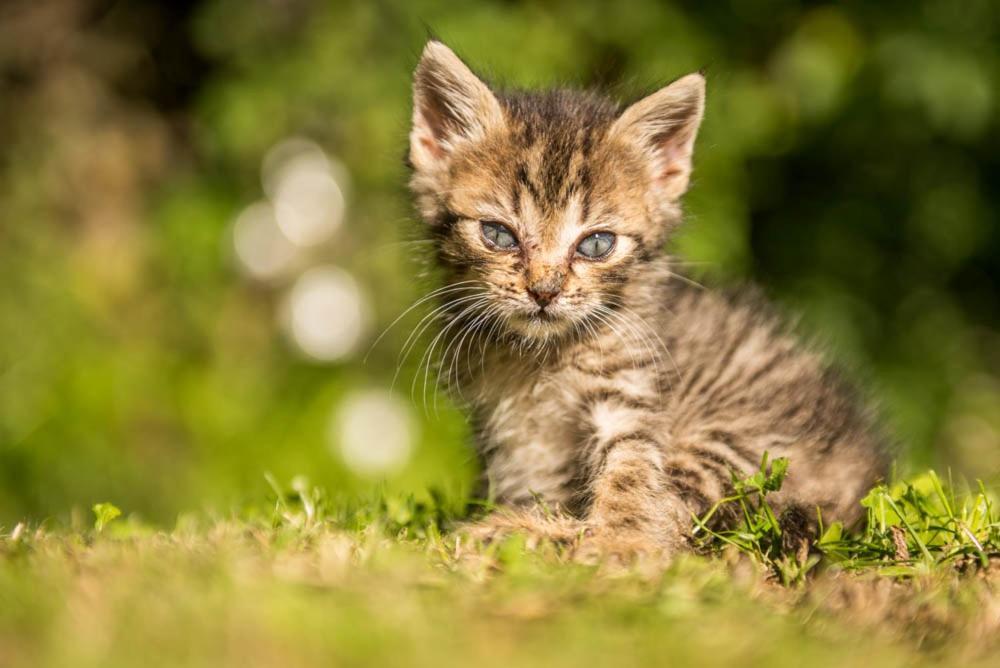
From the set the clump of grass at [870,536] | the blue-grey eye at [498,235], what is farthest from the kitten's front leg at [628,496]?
the blue-grey eye at [498,235]

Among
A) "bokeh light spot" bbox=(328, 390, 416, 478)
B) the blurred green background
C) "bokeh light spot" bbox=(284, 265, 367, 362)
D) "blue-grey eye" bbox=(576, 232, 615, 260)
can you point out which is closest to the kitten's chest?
"blue-grey eye" bbox=(576, 232, 615, 260)

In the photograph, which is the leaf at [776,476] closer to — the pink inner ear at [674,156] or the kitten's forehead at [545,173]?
the kitten's forehead at [545,173]

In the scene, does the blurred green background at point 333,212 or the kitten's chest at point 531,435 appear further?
the blurred green background at point 333,212

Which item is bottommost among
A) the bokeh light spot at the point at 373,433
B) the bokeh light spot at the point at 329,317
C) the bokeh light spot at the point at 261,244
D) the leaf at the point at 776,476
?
the bokeh light spot at the point at 373,433

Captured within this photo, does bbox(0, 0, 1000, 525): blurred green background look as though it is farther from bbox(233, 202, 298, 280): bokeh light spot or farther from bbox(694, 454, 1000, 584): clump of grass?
bbox(694, 454, 1000, 584): clump of grass

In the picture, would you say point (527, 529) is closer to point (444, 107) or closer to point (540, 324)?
point (540, 324)
